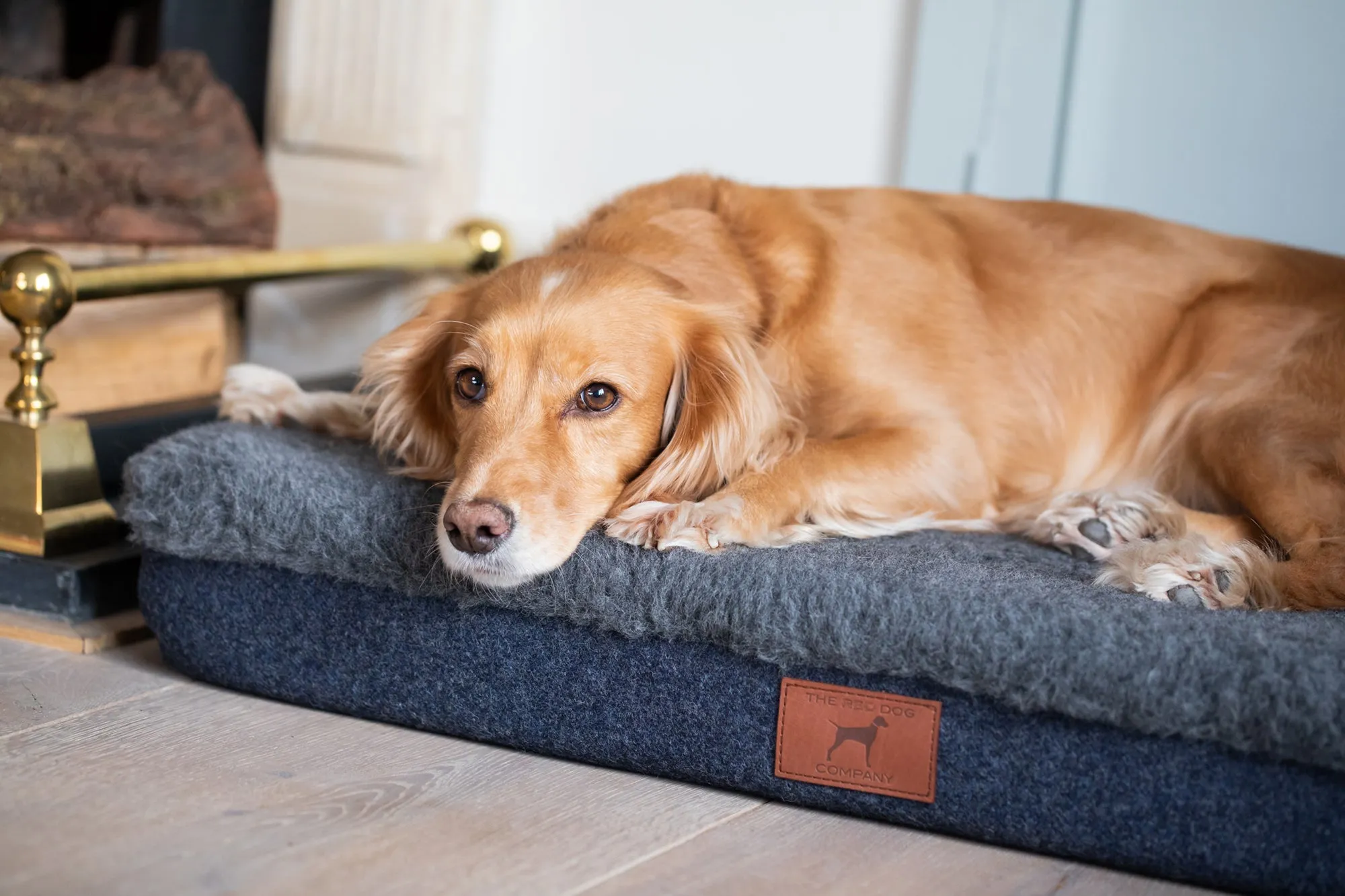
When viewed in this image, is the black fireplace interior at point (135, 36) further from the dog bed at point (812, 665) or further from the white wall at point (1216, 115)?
the white wall at point (1216, 115)

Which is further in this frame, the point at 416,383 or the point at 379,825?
the point at 416,383

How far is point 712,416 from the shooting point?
212cm

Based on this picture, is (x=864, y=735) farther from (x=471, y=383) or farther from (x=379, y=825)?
(x=471, y=383)

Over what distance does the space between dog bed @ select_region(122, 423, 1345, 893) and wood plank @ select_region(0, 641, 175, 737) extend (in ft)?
0.30

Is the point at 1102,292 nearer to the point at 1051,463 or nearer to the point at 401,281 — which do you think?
the point at 1051,463

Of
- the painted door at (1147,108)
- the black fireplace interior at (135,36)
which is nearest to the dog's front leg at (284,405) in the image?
the painted door at (1147,108)

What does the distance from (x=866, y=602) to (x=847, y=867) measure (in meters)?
0.33

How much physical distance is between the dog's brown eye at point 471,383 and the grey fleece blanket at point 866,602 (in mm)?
165

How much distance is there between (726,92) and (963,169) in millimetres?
724

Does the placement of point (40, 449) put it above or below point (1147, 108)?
below

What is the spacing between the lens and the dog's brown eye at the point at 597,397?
80.4 inches

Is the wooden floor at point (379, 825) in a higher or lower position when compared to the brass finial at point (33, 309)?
lower

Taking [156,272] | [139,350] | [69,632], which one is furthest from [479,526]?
[139,350]

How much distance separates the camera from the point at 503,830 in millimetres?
1669
